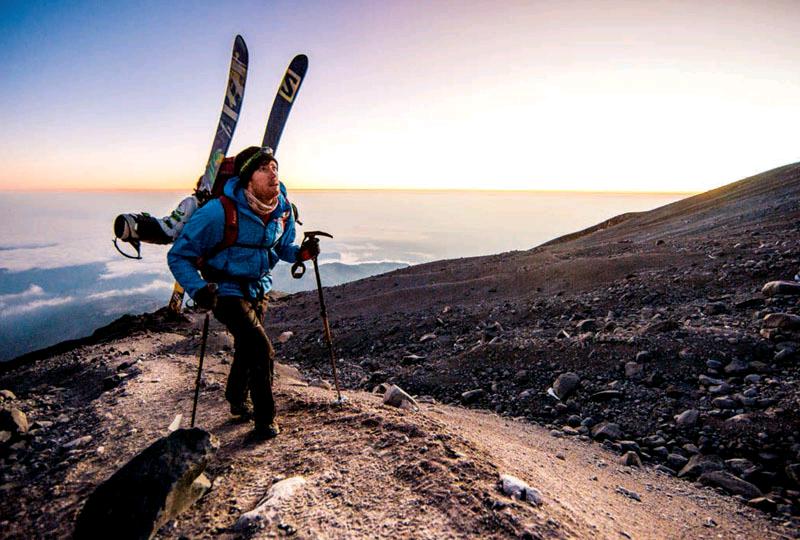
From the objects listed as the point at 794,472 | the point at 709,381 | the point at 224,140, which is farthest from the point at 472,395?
the point at 224,140

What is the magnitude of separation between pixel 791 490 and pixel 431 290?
10.0 meters

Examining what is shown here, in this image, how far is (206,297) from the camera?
364 centimetres

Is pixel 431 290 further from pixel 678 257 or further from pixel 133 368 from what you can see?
pixel 133 368

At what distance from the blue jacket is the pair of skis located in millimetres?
563

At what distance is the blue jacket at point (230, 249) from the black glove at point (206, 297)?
0.04m

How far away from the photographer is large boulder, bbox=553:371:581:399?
5.71 m

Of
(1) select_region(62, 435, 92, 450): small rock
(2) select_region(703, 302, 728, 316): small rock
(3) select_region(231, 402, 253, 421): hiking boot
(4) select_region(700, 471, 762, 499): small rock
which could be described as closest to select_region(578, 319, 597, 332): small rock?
(2) select_region(703, 302, 728, 316): small rock

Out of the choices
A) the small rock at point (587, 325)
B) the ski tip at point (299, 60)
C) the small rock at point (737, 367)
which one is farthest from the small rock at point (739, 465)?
the ski tip at point (299, 60)

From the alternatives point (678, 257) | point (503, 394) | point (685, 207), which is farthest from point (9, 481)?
point (685, 207)

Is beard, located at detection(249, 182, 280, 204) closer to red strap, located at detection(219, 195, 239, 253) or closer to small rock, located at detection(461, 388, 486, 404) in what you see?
red strap, located at detection(219, 195, 239, 253)

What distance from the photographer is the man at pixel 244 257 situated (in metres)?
3.79

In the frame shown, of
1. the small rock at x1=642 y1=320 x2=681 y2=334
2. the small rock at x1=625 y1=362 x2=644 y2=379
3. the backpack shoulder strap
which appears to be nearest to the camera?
the backpack shoulder strap

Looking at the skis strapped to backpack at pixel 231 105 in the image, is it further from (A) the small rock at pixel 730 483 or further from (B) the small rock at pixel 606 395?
(A) the small rock at pixel 730 483

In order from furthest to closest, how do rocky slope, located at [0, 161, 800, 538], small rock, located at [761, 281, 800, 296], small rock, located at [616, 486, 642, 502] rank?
small rock, located at [761, 281, 800, 296] < small rock, located at [616, 486, 642, 502] < rocky slope, located at [0, 161, 800, 538]
